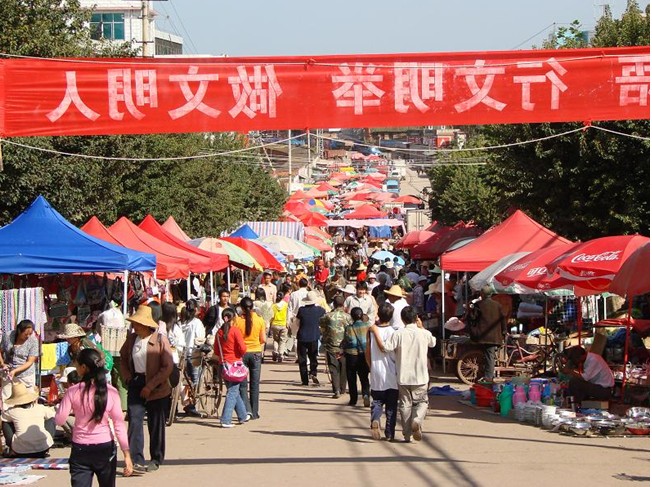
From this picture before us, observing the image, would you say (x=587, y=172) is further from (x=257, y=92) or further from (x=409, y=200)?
(x=409, y=200)

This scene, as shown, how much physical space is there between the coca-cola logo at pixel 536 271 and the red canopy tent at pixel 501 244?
437cm

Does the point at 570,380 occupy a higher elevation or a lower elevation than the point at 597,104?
lower

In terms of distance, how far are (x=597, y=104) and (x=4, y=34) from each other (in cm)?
1199

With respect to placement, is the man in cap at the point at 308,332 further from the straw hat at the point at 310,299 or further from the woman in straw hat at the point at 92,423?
the woman in straw hat at the point at 92,423

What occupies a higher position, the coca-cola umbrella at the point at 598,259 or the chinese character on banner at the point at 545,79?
the chinese character on banner at the point at 545,79

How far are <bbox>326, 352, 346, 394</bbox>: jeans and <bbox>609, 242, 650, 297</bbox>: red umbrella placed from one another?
16.0ft

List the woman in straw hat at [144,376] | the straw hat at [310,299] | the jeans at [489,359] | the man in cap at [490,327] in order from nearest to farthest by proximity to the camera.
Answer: the woman in straw hat at [144,376] → the man in cap at [490,327] → the jeans at [489,359] → the straw hat at [310,299]

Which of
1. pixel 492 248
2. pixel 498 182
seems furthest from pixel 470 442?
pixel 498 182

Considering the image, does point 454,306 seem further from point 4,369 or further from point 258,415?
point 4,369

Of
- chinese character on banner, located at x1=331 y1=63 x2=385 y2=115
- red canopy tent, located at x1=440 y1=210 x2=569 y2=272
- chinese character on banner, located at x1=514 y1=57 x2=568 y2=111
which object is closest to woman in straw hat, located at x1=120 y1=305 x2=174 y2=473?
chinese character on banner, located at x1=331 y1=63 x2=385 y2=115

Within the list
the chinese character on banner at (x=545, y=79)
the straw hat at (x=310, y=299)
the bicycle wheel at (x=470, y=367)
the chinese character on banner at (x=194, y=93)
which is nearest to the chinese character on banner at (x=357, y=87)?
the chinese character on banner at (x=194, y=93)

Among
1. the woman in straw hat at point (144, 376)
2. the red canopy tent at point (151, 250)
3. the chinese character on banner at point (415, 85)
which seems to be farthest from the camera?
the red canopy tent at point (151, 250)

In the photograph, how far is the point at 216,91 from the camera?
36.9 ft

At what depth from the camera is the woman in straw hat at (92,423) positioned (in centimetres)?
788
